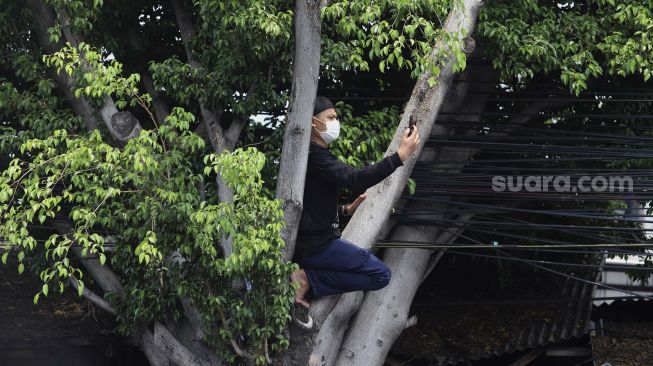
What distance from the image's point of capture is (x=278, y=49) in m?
7.55

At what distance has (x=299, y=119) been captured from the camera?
263 inches

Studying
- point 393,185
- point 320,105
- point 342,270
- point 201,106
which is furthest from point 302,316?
point 201,106

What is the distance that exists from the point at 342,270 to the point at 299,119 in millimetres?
1097

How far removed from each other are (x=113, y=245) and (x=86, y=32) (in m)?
1.76

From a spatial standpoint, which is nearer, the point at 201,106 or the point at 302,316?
the point at 302,316

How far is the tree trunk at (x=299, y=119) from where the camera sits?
6.66 m

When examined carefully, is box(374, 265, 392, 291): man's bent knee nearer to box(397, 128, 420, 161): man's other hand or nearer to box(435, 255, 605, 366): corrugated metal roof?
box(397, 128, 420, 161): man's other hand

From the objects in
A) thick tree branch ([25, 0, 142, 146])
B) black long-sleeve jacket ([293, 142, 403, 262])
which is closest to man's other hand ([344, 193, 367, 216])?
black long-sleeve jacket ([293, 142, 403, 262])

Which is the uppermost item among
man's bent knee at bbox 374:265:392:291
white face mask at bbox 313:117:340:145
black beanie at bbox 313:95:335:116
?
black beanie at bbox 313:95:335:116

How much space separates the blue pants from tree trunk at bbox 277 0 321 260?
23 centimetres

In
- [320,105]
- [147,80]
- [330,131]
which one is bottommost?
[330,131]

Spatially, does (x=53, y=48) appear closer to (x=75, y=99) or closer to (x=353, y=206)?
(x=75, y=99)

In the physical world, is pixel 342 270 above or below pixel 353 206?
below

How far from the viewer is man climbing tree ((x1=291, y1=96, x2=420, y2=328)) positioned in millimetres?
6809
